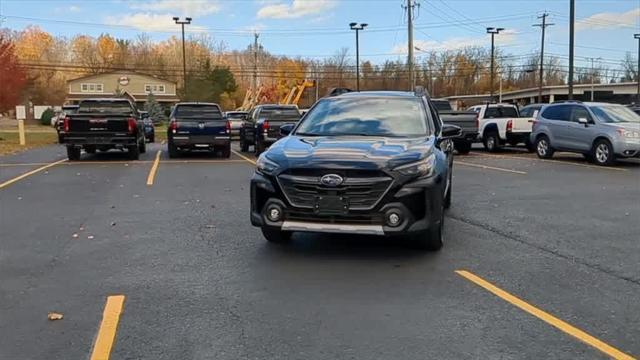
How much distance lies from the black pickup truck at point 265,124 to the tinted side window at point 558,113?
7.91 meters

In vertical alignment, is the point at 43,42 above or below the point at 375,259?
above

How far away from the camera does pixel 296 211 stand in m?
6.02

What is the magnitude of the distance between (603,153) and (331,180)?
1332cm

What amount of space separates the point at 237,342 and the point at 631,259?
4404mm

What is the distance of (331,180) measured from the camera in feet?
19.2

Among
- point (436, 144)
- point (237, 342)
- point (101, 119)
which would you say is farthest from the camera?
point (101, 119)

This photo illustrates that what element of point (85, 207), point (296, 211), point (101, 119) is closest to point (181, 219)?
point (85, 207)

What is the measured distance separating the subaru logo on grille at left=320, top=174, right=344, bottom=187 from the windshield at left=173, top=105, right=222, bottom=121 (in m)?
14.7

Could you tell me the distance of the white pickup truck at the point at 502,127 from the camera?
22234mm

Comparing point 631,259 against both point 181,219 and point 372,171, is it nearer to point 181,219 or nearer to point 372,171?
point 372,171

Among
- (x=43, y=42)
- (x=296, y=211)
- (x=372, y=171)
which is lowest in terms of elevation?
(x=296, y=211)

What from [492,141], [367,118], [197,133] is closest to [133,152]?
[197,133]

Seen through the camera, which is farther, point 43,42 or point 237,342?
point 43,42

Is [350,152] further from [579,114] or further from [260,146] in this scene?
[260,146]
